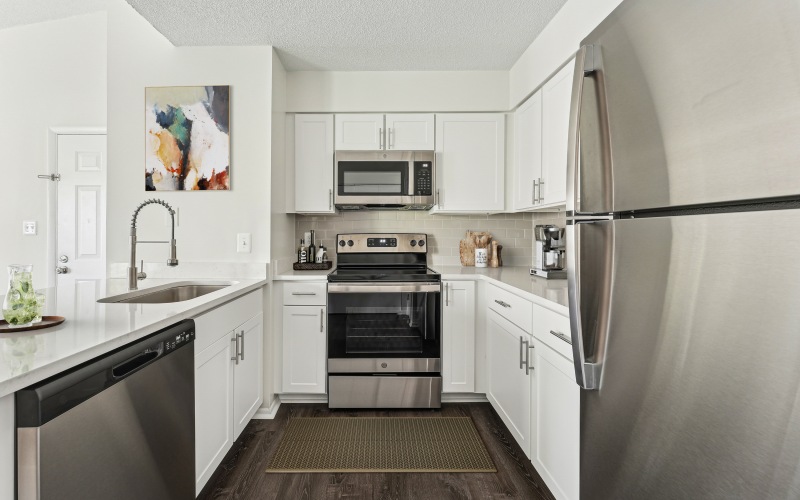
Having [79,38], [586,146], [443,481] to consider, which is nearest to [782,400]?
[586,146]

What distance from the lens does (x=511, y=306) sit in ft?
7.38

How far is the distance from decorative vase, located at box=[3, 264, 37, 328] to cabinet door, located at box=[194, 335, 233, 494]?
0.60 m

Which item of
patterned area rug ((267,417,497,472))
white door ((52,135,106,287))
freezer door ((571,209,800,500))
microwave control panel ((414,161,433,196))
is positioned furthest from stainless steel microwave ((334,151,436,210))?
freezer door ((571,209,800,500))

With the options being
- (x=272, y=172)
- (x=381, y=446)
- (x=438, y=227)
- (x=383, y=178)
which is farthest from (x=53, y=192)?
(x=381, y=446)

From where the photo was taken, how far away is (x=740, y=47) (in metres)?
0.56

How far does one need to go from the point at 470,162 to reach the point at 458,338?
1303mm

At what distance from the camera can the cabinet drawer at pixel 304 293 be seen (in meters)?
2.77

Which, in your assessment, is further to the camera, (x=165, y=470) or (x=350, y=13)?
(x=350, y=13)

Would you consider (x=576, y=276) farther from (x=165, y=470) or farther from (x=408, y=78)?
(x=408, y=78)

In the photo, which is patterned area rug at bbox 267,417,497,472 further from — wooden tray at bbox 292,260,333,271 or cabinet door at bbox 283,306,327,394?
wooden tray at bbox 292,260,333,271

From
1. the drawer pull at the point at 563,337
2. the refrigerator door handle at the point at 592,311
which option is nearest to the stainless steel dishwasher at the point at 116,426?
the refrigerator door handle at the point at 592,311

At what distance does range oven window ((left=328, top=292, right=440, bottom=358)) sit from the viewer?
9.02 ft

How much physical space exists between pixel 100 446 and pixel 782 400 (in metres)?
Answer: 1.34

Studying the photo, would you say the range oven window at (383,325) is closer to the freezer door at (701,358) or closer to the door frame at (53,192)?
the freezer door at (701,358)
